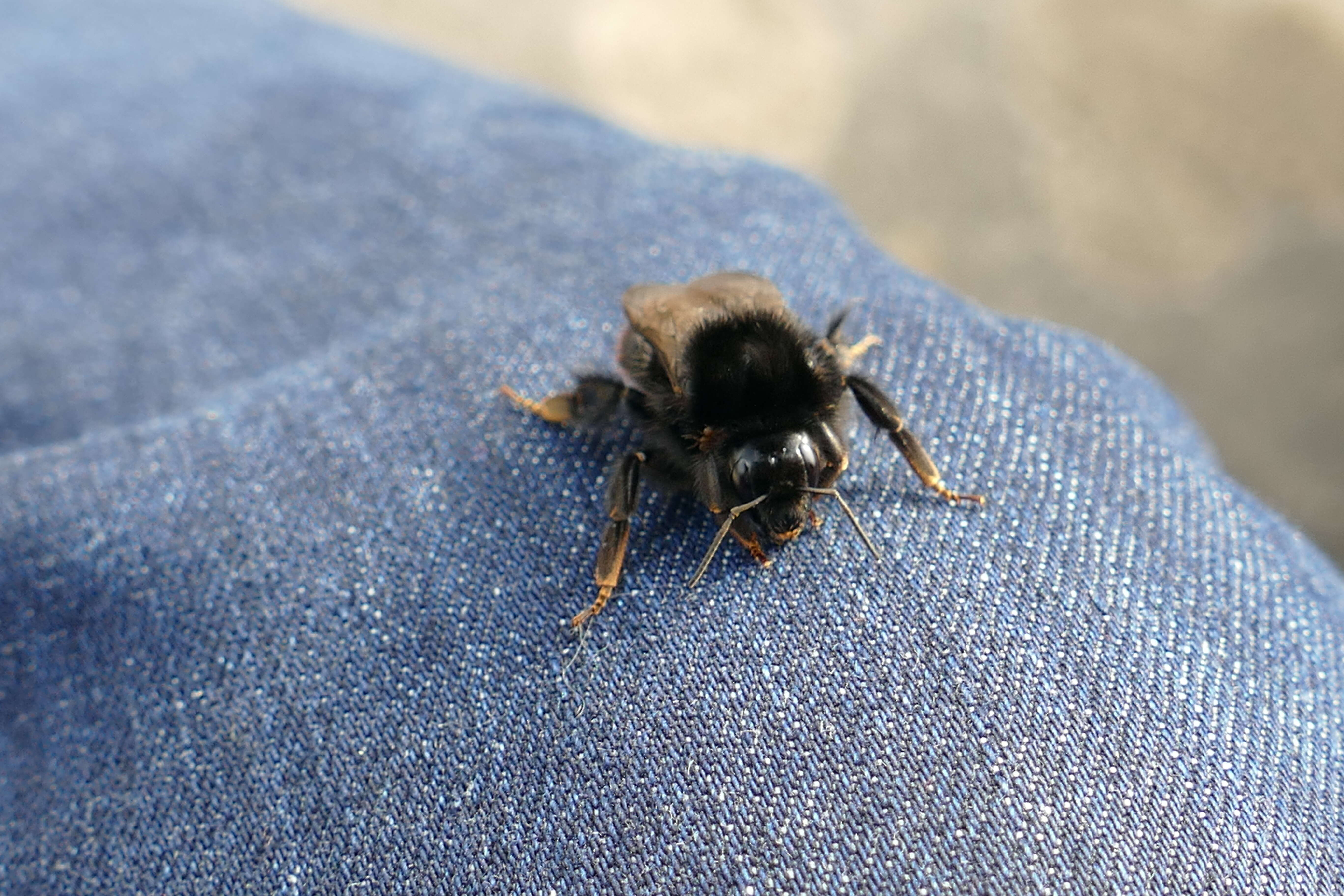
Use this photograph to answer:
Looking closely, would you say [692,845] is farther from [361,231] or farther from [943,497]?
[361,231]

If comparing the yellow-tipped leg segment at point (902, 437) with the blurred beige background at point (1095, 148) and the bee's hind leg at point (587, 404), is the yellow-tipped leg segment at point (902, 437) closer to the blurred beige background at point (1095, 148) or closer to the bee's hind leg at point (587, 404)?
the bee's hind leg at point (587, 404)

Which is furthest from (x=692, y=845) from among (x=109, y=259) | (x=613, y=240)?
(x=109, y=259)

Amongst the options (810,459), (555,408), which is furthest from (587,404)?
(810,459)

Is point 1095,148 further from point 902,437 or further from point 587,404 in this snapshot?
point 587,404

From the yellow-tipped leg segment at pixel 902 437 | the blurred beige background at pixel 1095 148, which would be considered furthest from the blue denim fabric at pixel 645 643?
the blurred beige background at pixel 1095 148

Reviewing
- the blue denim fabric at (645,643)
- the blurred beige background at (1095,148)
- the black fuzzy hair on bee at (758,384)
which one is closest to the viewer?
the blue denim fabric at (645,643)
